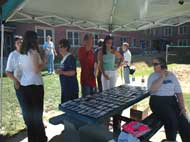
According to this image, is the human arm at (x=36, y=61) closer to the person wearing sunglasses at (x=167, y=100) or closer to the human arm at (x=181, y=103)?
the person wearing sunglasses at (x=167, y=100)

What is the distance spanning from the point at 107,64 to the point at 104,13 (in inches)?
72.0

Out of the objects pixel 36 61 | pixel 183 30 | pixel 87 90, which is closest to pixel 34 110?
pixel 36 61

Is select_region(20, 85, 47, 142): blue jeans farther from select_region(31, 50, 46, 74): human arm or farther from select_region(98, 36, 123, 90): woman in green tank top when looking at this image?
select_region(98, 36, 123, 90): woman in green tank top

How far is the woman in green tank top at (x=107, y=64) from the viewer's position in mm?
5547

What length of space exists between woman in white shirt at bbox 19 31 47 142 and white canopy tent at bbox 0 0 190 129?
851 mm

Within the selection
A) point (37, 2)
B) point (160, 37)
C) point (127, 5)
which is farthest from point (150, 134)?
point (160, 37)

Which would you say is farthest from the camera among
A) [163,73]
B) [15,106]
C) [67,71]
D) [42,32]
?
[42,32]

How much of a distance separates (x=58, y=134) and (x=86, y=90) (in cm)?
97

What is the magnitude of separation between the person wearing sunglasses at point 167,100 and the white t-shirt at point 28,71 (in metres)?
1.79

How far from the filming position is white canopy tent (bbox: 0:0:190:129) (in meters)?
5.43

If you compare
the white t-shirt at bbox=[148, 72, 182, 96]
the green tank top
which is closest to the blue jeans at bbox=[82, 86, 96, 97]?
the green tank top

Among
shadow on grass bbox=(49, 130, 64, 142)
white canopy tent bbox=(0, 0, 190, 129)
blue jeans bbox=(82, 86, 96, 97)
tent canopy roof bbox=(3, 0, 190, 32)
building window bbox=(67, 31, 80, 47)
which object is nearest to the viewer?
shadow on grass bbox=(49, 130, 64, 142)

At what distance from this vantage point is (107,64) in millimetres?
5660

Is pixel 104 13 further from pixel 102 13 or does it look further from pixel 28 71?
pixel 28 71
